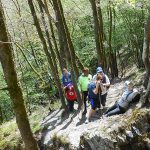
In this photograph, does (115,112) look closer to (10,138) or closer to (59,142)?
(59,142)

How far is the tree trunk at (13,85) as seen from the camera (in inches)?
240

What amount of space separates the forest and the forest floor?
Answer: 354mm

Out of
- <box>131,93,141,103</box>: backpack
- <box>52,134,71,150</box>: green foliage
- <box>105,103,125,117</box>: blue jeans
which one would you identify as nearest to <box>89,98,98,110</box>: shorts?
<box>105,103,125,117</box>: blue jeans

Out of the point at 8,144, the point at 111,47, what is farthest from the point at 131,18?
the point at 8,144

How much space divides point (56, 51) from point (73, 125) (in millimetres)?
5688

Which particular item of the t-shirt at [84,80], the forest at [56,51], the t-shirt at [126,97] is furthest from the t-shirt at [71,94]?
the t-shirt at [126,97]

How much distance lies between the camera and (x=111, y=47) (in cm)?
2159

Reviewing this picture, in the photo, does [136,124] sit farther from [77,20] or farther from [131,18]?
[77,20]

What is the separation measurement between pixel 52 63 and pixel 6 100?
1364cm

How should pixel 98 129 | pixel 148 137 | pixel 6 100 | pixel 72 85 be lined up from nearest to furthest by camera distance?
1. pixel 148 137
2. pixel 98 129
3. pixel 72 85
4. pixel 6 100

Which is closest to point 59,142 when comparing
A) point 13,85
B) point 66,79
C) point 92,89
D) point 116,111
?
point 92,89

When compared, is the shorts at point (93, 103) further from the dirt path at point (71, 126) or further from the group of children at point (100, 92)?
the dirt path at point (71, 126)

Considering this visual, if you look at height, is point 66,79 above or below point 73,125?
above

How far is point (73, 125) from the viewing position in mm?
12555
